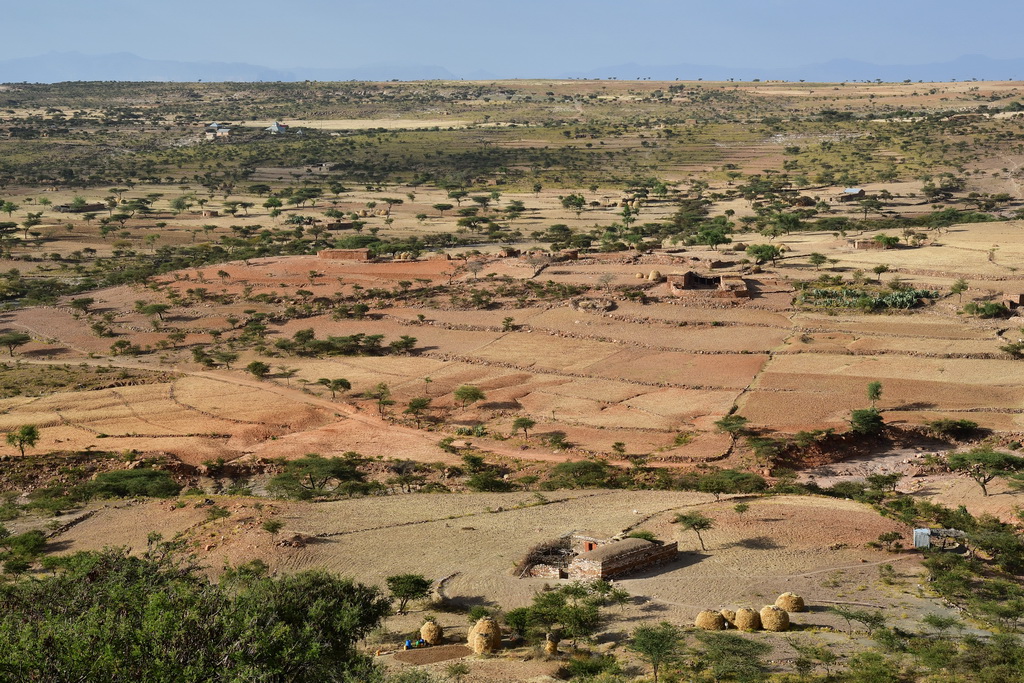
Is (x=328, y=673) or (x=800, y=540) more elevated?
(x=328, y=673)

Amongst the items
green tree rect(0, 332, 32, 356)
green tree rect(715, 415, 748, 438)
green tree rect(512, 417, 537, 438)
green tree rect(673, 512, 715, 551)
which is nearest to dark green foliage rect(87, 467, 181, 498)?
green tree rect(512, 417, 537, 438)

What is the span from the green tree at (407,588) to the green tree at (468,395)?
21749 mm

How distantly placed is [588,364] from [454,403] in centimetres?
901

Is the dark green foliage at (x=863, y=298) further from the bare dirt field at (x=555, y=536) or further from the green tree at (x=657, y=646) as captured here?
the green tree at (x=657, y=646)

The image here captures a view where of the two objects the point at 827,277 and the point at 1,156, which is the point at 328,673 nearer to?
the point at 827,277

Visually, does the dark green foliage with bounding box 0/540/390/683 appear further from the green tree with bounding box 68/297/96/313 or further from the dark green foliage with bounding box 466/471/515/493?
the green tree with bounding box 68/297/96/313

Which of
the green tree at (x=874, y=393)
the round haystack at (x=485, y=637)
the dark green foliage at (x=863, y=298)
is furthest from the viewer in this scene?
the dark green foliage at (x=863, y=298)

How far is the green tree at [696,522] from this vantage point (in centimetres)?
3322

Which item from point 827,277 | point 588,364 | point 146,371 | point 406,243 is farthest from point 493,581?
point 406,243

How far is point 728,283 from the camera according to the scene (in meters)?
69.1

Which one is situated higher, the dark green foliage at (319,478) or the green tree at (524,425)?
the green tree at (524,425)

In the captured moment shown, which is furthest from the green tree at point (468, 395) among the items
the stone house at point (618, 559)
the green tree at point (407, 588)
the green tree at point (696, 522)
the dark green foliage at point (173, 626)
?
the dark green foliage at point (173, 626)

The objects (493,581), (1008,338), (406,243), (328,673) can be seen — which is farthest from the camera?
(406,243)

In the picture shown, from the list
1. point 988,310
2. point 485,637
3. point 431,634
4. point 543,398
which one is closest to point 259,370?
point 543,398
